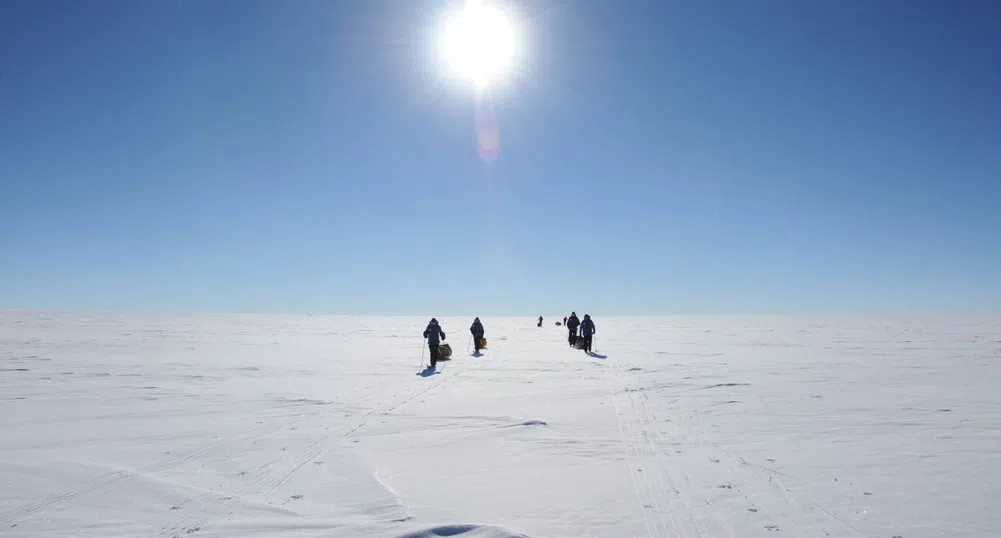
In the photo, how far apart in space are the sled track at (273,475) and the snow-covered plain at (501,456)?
0.09 feet

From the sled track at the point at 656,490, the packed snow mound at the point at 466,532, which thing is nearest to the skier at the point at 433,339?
the sled track at the point at 656,490

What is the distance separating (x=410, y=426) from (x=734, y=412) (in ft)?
19.1

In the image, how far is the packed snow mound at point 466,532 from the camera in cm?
409

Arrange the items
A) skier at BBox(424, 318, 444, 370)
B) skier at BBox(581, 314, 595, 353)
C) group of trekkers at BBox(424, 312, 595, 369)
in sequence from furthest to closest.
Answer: skier at BBox(581, 314, 595, 353) → group of trekkers at BBox(424, 312, 595, 369) → skier at BBox(424, 318, 444, 370)

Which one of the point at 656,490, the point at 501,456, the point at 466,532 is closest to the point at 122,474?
the point at 466,532

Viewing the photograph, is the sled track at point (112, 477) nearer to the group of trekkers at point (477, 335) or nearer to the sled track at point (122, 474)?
the sled track at point (122, 474)

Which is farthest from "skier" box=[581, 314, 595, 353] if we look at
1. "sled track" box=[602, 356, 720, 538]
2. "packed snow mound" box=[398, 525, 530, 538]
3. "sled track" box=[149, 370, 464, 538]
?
"packed snow mound" box=[398, 525, 530, 538]

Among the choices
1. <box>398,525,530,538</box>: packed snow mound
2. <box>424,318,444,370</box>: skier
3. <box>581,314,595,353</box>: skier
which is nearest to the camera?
<box>398,525,530,538</box>: packed snow mound

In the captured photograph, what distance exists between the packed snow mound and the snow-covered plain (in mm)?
23

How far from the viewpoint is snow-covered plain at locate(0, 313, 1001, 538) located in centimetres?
445

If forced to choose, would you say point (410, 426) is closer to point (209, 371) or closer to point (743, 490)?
point (743, 490)

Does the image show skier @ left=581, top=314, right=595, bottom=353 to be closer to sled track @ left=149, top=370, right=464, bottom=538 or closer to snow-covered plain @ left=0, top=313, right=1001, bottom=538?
Answer: snow-covered plain @ left=0, top=313, right=1001, bottom=538

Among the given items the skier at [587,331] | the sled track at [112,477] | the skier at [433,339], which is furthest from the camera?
the skier at [587,331]

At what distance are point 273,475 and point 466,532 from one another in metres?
2.76
